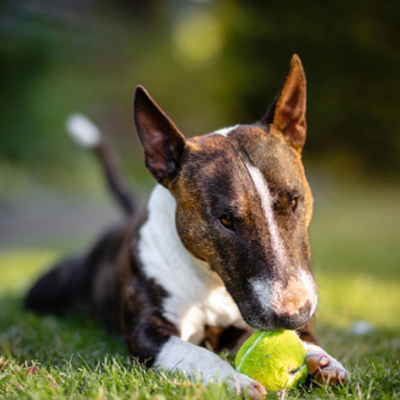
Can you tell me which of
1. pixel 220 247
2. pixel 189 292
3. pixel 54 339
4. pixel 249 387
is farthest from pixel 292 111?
pixel 54 339

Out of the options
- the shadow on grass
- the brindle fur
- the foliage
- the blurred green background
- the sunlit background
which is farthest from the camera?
the foliage

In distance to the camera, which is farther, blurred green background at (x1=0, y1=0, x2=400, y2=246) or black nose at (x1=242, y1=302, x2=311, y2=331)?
blurred green background at (x1=0, y1=0, x2=400, y2=246)

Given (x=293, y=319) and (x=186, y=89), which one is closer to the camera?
(x=293, y=319)

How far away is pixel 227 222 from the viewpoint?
2.79 metres

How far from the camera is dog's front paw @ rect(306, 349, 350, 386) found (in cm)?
252

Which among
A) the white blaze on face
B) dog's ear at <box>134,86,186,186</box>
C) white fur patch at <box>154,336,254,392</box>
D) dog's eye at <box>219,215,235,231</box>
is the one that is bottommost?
white fur patch at <box>154,336,254,392</box>

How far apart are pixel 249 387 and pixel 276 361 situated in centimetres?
23

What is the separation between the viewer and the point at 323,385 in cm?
249

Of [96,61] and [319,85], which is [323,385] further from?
[319,85]

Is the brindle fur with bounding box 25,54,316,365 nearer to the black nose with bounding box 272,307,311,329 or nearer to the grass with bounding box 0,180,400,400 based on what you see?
the black nose with bounding box 272,307,311,329

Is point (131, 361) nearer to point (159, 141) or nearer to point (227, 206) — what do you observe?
point (227, 206)

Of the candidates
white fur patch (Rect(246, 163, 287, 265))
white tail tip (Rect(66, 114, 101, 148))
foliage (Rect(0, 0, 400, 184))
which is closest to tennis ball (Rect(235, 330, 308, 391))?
white fur patch (Rect(246, 163, 287, 265))

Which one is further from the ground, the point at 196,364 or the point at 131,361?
the point at 196,364

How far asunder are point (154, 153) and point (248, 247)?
0.88m
